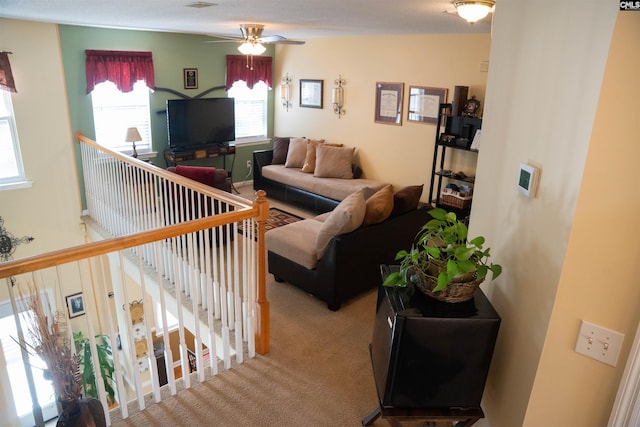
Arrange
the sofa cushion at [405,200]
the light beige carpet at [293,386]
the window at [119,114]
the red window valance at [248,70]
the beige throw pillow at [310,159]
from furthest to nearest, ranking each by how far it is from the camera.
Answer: the red window valance at [248,70] < the beige throw pillow at [310,159] < the window at [119,114] < the sofa cushion at [405,200] < the light beige carpet at [293,386]

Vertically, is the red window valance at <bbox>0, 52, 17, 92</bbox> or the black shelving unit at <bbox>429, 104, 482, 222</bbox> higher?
the red window valance at <bbox>0, 52, 17, 92</bbox>

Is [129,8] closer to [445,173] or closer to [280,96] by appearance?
[445,173]

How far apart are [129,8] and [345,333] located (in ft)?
9.92

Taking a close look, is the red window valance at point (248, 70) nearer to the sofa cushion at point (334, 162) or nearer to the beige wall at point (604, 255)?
the sofa cushion at point (334, 162)

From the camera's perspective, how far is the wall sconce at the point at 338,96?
21.4 ft

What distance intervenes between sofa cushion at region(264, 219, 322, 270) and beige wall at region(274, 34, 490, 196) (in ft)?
7.86

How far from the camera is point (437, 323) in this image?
1692mm

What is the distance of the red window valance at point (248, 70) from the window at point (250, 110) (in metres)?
0.10

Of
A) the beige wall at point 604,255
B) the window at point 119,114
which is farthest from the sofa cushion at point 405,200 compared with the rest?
the window at point 119,114

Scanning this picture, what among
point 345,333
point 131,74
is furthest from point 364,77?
point 345,333

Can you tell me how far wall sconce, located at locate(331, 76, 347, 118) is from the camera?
6.53 meters

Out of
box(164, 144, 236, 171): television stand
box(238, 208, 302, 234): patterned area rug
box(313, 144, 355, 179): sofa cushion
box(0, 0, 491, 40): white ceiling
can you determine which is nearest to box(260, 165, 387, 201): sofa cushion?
box(313, 144, 355, 179): sofa cushion

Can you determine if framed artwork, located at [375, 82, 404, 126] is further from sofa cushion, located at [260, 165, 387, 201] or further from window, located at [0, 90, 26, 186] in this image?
window, located at [0, 90, 26, 186]

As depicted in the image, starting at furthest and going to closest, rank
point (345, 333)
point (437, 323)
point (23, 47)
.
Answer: point (23, 47) < point (345, 333) < point (437, 323)
